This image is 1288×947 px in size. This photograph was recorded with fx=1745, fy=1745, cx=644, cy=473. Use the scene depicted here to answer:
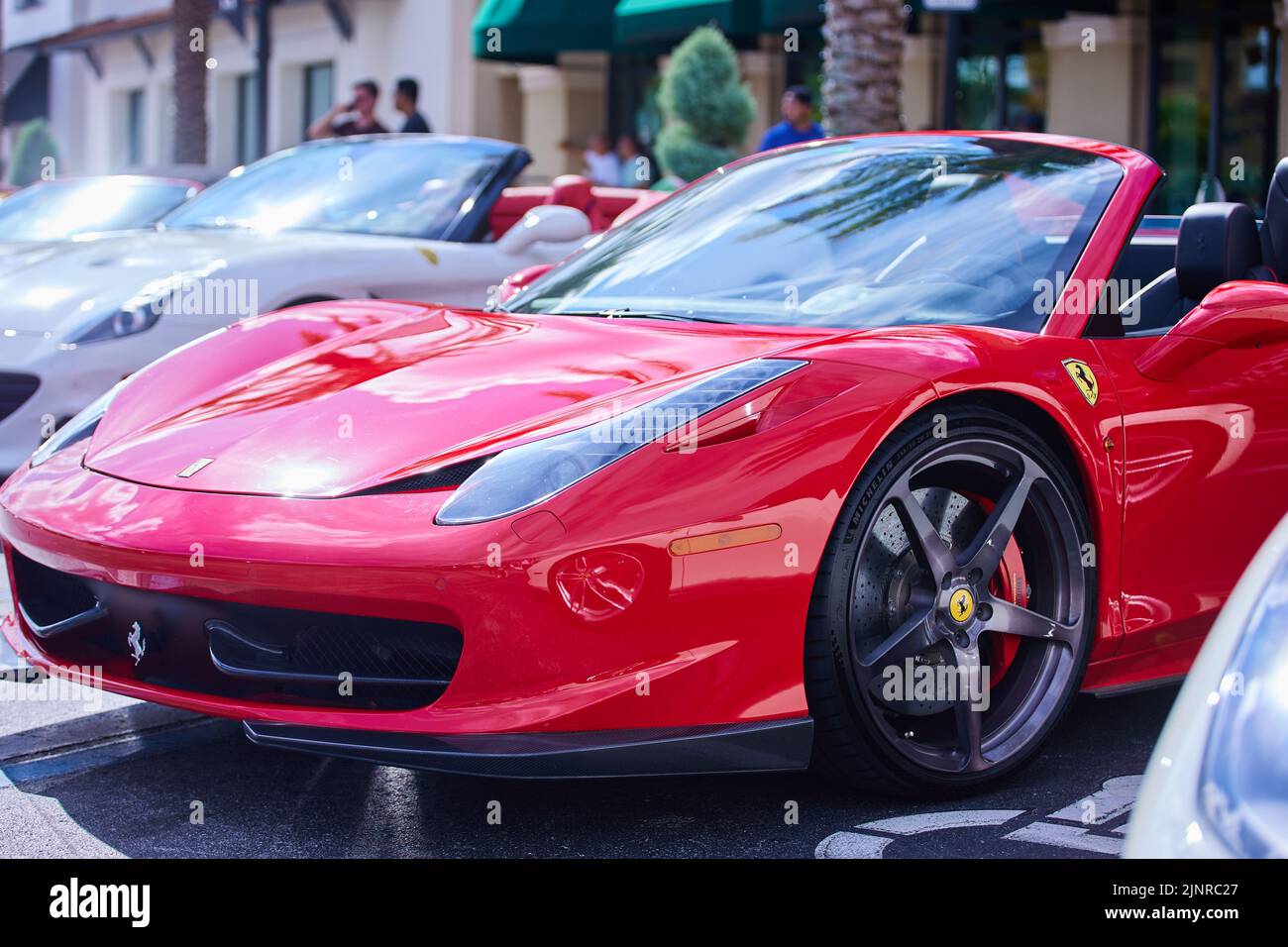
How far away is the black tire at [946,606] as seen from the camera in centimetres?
296

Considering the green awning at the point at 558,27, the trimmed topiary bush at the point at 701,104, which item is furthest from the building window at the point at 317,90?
the trimmed topiary bush at the point at 701,104

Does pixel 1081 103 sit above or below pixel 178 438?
above

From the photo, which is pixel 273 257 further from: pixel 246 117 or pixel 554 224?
pixel 246 117

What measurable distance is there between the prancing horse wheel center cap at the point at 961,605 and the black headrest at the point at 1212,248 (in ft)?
3.54

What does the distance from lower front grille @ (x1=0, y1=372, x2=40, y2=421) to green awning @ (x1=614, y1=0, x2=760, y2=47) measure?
11042mm

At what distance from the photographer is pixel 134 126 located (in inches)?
1235

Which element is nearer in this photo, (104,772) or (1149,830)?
(1149,830)

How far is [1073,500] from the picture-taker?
3312mm

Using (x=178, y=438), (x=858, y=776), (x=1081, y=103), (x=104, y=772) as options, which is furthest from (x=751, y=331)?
(x=1081, y=103)

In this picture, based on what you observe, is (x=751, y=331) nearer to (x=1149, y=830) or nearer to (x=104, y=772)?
(x=104, y=772)

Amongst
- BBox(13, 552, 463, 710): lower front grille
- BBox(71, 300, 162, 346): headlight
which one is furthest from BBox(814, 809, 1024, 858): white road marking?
BBox(71, 300, 162, 346): headlight

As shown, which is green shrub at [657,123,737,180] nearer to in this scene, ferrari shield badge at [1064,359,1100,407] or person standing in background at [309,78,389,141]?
person standing in background at [309,78,389,141]

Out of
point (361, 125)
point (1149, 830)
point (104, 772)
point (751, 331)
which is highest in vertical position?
point (361, 125)
